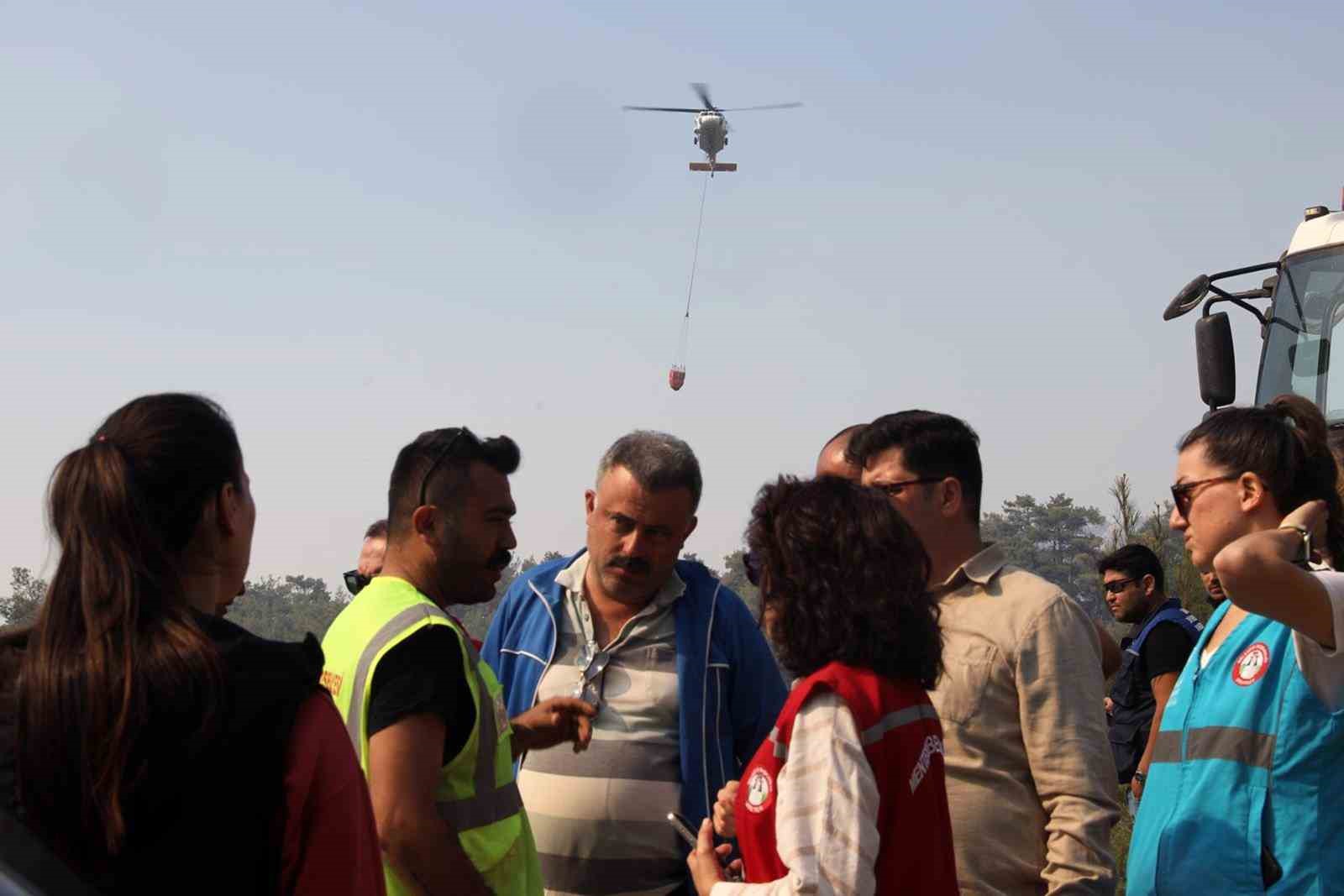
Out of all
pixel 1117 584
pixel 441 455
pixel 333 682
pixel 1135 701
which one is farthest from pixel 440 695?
pixel 1117 584

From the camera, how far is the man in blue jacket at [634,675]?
14.4 feet

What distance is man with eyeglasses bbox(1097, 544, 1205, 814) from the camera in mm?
7887

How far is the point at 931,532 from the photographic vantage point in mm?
4160

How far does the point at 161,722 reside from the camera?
2.30 meters

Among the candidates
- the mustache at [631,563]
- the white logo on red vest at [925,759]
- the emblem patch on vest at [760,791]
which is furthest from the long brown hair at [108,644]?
the mustache at [631,563]

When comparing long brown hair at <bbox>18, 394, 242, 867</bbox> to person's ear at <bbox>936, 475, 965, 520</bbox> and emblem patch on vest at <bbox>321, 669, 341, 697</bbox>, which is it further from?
person's ear at <bbox>936, 475, 965, 520</bbox>

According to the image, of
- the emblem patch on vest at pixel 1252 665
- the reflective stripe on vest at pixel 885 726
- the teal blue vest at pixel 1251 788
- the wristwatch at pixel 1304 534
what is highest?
the wristwatch at pixel 1304 534

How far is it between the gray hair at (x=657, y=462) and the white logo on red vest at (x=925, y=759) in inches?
75.9

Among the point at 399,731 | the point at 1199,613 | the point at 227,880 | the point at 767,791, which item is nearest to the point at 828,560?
the point at 767,791

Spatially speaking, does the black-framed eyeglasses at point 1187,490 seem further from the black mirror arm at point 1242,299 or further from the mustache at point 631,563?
the black mirror arm at point 1242,299

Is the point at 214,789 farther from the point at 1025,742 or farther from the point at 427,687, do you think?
the point at 1025,742

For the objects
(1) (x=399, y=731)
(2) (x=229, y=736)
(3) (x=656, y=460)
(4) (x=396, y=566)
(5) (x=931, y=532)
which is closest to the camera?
(2) (x=229, y=736)

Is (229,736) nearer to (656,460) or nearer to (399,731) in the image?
(399,731)

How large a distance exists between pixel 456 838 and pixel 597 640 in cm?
145
